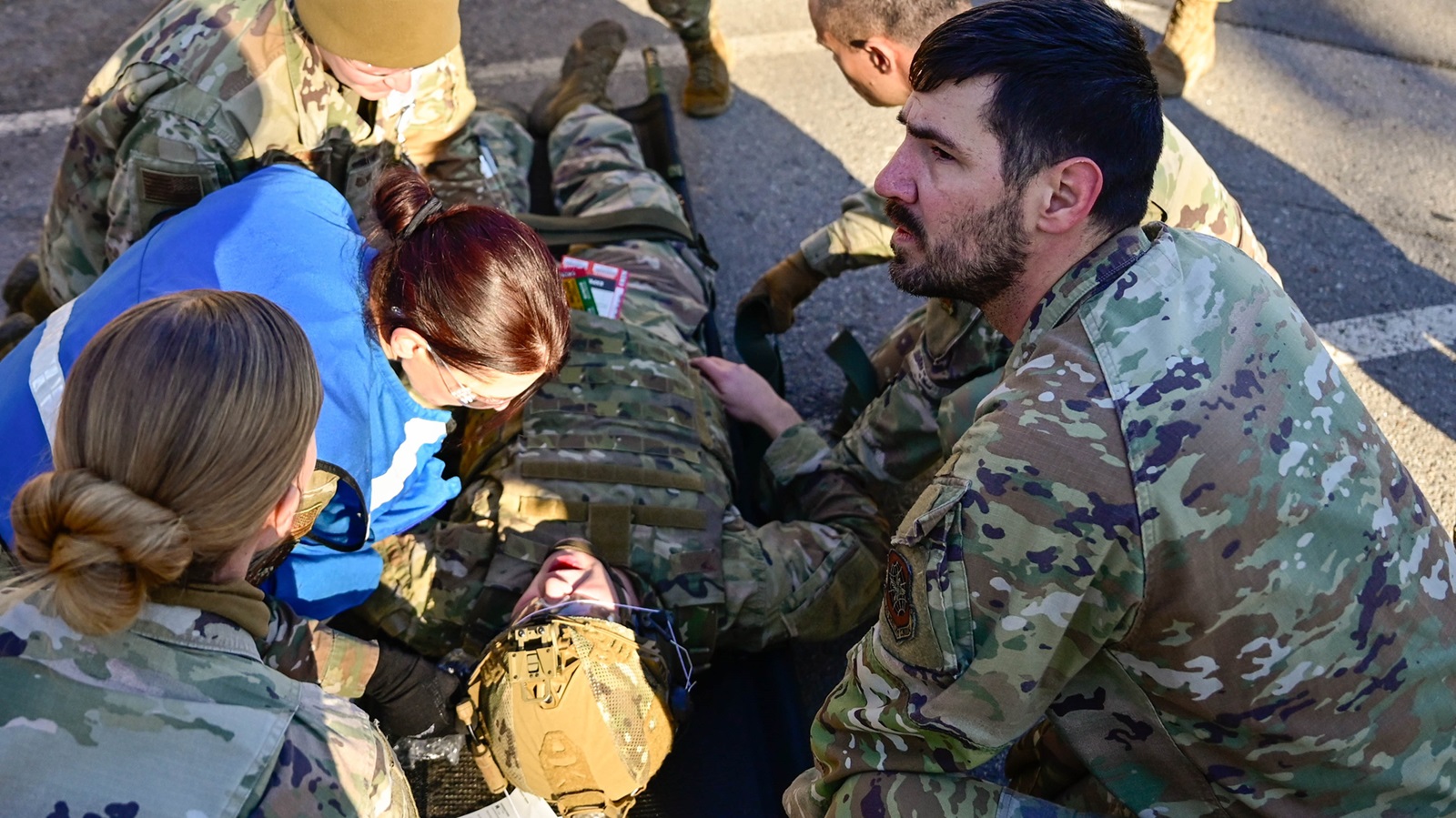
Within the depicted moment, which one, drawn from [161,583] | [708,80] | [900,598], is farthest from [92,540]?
[708,80]

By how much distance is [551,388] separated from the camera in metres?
2.62

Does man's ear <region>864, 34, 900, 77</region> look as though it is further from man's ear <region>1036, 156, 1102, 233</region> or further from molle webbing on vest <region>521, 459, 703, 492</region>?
molle webbing on vest <region>521, 459, 703, 492</region>

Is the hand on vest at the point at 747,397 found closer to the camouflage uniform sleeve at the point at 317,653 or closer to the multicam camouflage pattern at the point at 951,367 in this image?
the multicam camouflage pattern at the point at 951,367

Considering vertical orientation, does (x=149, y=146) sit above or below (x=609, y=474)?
above

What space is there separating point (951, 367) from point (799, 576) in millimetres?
623

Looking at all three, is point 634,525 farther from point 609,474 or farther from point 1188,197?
point 1188,197

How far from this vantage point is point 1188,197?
8.25ft

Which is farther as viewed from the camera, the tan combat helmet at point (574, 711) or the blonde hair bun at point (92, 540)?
the tan combat helmet at point (574, 711)

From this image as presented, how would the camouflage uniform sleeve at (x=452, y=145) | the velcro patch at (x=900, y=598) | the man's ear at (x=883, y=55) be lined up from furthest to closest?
the camouflage uniform sleeve at (x=452, y=145), the man's ear at (x=883, y=55), the velcro patch at (x=900, y=598)

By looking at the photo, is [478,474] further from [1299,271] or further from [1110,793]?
[1299,271]

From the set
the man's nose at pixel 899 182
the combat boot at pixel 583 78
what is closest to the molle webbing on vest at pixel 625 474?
the man's nose at pixel 899 182

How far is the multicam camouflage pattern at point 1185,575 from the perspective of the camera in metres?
1.54

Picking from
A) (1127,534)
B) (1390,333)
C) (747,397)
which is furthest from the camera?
(1390,333)

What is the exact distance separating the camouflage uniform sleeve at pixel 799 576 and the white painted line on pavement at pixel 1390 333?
187 cm
